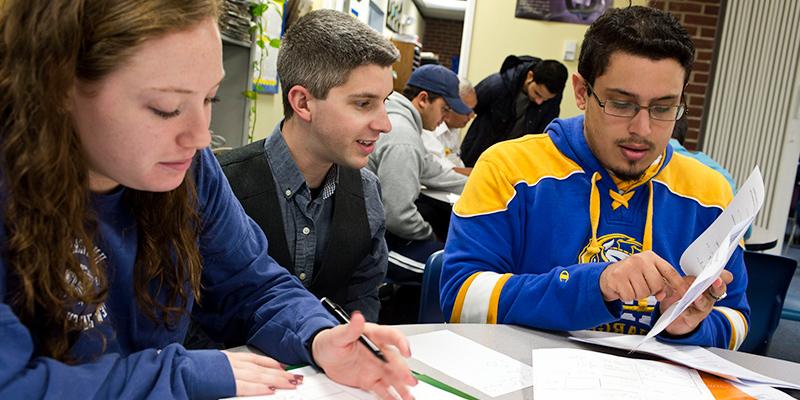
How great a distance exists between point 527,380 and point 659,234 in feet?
2.16

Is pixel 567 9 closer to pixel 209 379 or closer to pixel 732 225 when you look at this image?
pixel 732 225

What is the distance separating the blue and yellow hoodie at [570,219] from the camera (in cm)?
149

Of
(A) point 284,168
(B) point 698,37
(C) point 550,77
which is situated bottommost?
(A) point 284,168

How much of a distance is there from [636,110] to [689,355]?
1.83ft

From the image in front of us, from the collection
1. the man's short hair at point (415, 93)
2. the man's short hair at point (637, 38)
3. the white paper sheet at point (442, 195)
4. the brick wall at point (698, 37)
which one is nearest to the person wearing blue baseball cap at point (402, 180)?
the white paper sheet at point (442, 195)

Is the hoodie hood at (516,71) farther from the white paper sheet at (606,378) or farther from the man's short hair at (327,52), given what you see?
the white paper sheet at (606,378)

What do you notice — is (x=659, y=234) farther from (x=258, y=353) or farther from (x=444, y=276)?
(x=258, y=353)

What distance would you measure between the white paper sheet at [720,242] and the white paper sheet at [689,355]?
0.35ft

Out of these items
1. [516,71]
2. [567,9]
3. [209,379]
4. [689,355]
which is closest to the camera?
[209,379]

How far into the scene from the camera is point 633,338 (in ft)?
4.28

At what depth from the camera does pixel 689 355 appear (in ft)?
4.03

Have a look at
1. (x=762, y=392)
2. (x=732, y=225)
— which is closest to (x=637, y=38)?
(x=732, y=225)

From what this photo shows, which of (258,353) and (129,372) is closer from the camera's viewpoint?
(129,372)

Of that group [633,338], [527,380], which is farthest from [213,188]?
[633,338]
